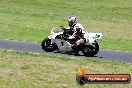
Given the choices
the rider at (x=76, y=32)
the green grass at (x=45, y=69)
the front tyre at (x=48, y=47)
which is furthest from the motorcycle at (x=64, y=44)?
the green grass at (x=45, y=69)

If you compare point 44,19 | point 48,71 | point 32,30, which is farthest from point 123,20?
point 48,71

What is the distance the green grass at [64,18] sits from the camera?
27.0m

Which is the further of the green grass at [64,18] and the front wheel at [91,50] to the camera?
the green grass at [64,18]

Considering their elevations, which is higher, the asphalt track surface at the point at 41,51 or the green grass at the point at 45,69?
the green grass at the point at 45,69

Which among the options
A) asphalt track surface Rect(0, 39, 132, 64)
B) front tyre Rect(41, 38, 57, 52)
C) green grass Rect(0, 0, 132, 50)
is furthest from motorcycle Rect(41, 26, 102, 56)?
green grass Rect(0, 0, 132, 50)

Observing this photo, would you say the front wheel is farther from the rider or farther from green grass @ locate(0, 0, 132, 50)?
green grass @ locate(0, 0, 132, 50)

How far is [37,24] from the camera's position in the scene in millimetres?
33219

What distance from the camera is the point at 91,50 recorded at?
19.5 metres

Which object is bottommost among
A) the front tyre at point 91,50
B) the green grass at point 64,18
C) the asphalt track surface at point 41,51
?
the green grass at point 64,18

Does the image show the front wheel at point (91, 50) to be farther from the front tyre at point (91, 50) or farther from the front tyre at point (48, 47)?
the front tyre at point (48, 47)

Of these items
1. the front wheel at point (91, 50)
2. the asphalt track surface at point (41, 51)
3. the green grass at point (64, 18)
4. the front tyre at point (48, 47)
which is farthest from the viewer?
the green grass at point (64, 18)

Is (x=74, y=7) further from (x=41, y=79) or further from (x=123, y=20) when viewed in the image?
(x=41, y=79)

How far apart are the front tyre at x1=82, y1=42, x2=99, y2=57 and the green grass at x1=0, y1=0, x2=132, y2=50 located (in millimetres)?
3366

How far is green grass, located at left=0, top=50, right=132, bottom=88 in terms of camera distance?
13.3 meters
